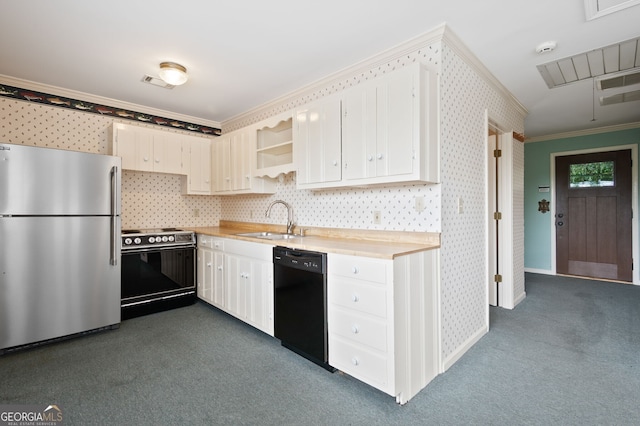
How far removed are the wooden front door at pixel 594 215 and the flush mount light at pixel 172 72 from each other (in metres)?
5.97

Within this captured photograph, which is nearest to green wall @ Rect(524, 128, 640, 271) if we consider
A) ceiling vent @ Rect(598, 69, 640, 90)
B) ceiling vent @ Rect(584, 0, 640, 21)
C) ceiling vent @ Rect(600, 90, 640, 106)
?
ceiling vent @ Rect(600, 90, 640, 106)

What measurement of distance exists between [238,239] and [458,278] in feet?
6.61

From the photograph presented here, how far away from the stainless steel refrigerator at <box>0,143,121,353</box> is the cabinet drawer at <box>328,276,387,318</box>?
2.24 m

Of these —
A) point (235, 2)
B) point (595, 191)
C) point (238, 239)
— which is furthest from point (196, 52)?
point (595, 191)

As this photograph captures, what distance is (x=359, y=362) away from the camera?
196 centimetres

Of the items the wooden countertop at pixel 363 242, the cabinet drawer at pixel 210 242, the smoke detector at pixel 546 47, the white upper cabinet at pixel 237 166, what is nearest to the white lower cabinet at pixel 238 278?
the cabinet drawer at pixel 210 242

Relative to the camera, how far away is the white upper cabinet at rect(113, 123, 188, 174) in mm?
3508

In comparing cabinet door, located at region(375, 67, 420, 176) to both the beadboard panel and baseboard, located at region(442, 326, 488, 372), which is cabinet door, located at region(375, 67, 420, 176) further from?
the beadboard panel

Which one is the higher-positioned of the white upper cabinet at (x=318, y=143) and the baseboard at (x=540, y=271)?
the white upper cabinet at (x=318, y=143)

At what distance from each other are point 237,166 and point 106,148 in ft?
5.04

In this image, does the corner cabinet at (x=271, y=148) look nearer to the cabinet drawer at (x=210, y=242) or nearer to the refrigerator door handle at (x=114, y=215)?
the cabinet drawer at (x=210, y=242)

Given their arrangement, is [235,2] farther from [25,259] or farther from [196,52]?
[25,259]

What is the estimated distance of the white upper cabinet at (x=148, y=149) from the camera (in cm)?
351

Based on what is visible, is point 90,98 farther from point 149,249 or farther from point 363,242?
point 363,242
